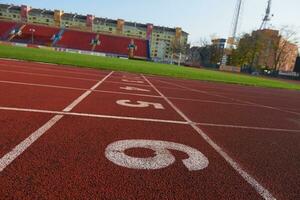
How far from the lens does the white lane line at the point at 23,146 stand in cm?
340

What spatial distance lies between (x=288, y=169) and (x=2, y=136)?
4132mm

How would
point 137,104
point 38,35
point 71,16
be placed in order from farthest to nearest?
1. point 71,16
2. point 38,35
3. point 137,104

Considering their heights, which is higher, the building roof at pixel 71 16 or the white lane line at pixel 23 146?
the building roof at pixel 71 16

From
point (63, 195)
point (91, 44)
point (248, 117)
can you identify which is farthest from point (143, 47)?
→ point (63, 195)

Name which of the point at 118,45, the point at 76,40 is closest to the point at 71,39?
the point at 76,40

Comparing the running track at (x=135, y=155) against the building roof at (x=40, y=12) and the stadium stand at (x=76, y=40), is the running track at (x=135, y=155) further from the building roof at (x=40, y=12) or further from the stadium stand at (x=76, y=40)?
the building roof at (x=40, y=12)

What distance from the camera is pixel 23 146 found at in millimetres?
3938

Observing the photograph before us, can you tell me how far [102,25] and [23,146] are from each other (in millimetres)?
138936

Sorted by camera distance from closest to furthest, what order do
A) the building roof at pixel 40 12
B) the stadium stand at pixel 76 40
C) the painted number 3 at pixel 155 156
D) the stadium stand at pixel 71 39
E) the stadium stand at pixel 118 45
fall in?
the painted number 3 at pixel 155 156, the stadium stand at pixel 76 40, the stadium stand at pixel 71 39, the stadium stand at pixel 118 45, the building roof at pixel 40 12

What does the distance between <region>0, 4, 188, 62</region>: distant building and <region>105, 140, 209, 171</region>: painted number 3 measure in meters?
125

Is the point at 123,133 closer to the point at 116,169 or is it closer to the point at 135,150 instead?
the point at 135,150

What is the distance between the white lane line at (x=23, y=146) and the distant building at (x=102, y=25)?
124878 millimetres

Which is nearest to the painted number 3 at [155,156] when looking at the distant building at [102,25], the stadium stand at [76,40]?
the stadium stand at [76,40]

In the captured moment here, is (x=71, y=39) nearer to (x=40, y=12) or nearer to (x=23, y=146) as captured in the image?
(x=40, y=12)
